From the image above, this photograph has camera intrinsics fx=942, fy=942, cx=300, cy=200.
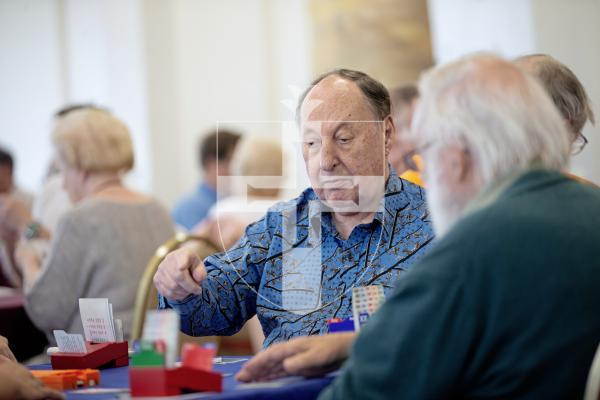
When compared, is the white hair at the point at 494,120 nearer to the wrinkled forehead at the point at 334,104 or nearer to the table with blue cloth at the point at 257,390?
the table with blue cloth at the point at 257,390

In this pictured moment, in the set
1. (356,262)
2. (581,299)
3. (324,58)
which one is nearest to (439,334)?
(581,299)

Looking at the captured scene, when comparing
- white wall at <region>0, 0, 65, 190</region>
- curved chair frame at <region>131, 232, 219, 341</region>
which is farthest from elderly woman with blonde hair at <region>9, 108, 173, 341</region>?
white wall at <region>0, 0, 65, 190</region>

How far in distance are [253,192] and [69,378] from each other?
1.27 m

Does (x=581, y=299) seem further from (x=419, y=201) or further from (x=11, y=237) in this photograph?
(x=11, y=237)

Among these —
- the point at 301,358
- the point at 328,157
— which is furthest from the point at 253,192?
the point at 301,358

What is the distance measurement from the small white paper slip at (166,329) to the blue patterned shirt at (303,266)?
0.73m

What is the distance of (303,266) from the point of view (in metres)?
2.51

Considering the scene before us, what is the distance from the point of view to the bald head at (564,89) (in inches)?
110

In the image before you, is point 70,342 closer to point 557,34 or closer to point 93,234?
point 93,234

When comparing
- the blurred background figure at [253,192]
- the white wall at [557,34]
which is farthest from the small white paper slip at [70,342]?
the white wall at [557,34]

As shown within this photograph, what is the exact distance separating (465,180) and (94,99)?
7.32 m

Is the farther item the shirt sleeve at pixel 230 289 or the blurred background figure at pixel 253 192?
the blurred background figure at pixel 253 192

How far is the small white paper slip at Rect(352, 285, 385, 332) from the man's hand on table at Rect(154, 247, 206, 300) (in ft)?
1.38

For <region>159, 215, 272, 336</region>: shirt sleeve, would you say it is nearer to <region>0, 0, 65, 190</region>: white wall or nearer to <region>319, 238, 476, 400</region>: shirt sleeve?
<region>319, 238, 476, 400</region>: shirt sleeve
